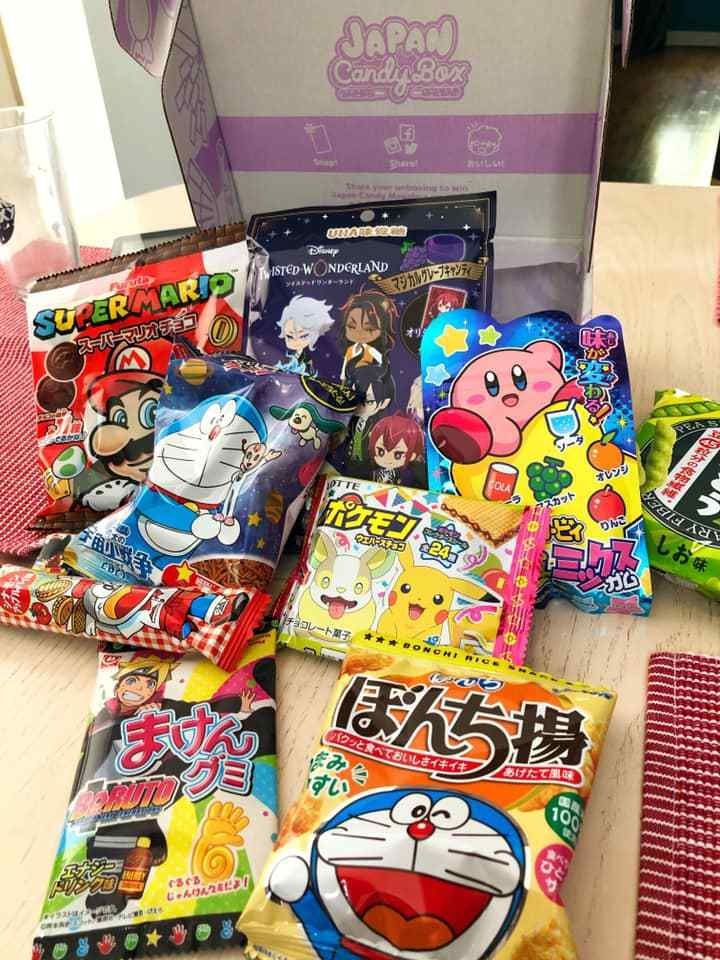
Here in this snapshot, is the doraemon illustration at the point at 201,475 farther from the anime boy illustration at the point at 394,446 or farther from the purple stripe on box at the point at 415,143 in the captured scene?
the purple stripe on box at the point at 415,143

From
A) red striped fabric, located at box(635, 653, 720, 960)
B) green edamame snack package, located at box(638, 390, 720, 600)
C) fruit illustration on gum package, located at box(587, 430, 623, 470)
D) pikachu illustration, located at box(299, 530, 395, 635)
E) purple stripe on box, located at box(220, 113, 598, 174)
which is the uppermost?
purple stripe on box, located at box(220, 113, 598, 174)

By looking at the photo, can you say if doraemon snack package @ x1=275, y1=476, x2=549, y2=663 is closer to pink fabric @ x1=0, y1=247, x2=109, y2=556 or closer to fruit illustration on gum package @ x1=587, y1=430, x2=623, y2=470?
fruit illustration on gum package @ x1=587, y1=430, x2=623, y2=470

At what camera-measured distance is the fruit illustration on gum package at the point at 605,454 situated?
68 cm

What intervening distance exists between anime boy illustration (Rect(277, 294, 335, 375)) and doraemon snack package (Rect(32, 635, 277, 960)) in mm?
266

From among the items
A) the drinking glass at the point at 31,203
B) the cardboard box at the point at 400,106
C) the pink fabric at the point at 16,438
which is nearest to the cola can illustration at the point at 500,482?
the cardboard box at the point at 400,106

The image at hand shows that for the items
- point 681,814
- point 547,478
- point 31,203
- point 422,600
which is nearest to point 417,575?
point 422,600

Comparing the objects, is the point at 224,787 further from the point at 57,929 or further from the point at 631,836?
the point at 631,836

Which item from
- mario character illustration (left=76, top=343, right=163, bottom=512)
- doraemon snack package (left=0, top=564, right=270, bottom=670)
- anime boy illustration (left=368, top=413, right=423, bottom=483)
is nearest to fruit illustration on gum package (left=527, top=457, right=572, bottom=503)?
anime boy illustration (left=368, top=413, right=423, bottom=483)

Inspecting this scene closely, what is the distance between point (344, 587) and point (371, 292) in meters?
0.28

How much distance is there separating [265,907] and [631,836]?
8.4 inches

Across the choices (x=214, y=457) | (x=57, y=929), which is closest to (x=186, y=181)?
(x=214, y=457)

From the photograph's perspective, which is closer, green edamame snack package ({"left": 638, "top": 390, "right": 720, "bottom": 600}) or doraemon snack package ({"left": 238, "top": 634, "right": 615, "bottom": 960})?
doraemon snack package ({"left": 238, "top": 634, "right": 615, "bottom": 960})

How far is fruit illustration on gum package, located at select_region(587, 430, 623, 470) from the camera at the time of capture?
26.9 inches

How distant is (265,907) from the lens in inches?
18.8
